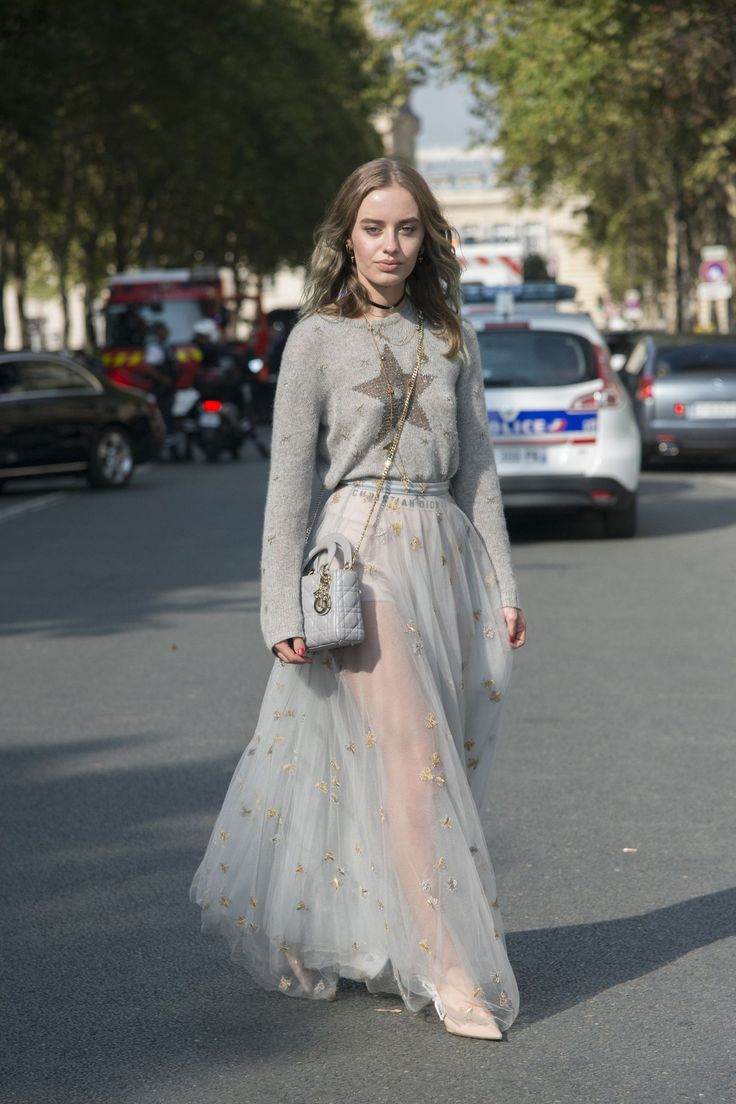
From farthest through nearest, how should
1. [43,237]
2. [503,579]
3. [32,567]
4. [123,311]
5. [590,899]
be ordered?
[43,237] < [123,311] < [32,567] < [590,899] < [503,579]

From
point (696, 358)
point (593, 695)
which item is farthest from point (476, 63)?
point (593, 695)

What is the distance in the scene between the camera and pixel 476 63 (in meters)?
34.7

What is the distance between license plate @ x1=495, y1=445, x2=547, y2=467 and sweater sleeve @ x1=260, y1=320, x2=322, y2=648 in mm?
10202

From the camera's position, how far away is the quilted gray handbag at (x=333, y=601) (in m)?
3.89

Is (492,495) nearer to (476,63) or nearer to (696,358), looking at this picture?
(696,358)

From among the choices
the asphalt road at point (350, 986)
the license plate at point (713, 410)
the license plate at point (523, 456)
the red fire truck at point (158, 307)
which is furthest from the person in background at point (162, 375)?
the asphalt road at point (350, 986)

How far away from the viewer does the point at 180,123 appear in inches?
1612

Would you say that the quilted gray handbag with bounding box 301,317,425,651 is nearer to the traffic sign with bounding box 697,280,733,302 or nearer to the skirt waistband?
the skirt waistband

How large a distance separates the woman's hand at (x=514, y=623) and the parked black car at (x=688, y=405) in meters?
17.0

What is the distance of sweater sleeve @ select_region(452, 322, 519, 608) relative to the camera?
164 inches

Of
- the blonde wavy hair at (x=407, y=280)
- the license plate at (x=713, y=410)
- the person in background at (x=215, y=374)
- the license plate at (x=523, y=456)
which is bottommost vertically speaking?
the license plate at (x=713, y=410)

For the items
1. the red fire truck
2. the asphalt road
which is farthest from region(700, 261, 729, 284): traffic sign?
the asphalt road

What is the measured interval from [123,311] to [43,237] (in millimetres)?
19662

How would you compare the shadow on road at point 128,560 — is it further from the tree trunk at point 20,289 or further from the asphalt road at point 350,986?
the tree trunk at point 20,289
